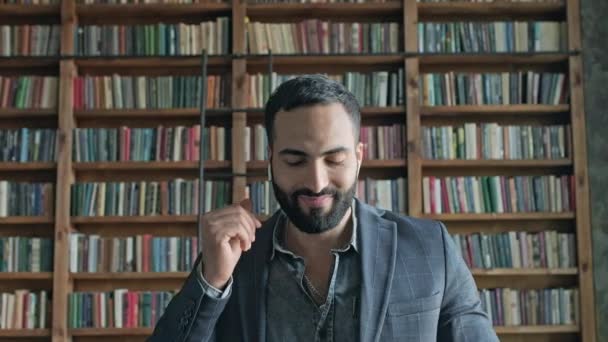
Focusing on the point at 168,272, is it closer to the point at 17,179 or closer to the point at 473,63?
the point at 17,179

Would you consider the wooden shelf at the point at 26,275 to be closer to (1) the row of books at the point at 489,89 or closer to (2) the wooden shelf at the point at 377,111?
(2) the wooden shelf at the point at 377,111

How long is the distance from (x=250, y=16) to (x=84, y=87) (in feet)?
3.33

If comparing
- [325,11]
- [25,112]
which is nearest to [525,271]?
[325,11]

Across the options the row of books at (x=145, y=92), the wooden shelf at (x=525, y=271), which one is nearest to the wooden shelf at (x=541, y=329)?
the wooden shelf at (x=525, y=271)

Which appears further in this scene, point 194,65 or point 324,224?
point 194,65

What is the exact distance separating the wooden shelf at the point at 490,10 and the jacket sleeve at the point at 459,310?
329 centimetres

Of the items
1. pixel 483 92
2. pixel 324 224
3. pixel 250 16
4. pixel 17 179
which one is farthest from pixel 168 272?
pixel 324 224

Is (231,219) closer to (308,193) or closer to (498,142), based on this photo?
(308,193)

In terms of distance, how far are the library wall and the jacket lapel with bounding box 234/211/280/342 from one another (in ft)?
10.9

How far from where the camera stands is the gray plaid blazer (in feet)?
3.99

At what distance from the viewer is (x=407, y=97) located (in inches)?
168

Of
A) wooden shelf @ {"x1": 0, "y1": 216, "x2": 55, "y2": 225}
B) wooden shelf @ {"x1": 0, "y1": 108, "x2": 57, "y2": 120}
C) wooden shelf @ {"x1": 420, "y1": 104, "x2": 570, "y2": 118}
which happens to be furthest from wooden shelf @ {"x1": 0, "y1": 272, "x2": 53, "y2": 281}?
wooden shelf @ {"x1": 420, "y1": 104, "x2": 570, "y2": 118}

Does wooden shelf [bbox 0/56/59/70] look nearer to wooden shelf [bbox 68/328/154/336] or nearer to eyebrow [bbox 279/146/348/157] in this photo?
wooden shelf [bbox 68/328/154/336]

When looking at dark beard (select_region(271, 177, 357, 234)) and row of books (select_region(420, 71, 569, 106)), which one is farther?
row of books (select_region(420, 71, 569, 106))
